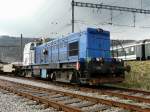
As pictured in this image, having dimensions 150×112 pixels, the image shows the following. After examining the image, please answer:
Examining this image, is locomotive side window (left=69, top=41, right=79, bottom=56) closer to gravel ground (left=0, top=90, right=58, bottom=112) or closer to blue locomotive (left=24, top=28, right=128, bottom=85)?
blue locomotive (left=24, top=28, right=128, bottom=85)

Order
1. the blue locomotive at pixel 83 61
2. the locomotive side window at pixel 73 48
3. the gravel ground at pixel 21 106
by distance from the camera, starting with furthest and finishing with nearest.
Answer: the locomotive side window at pixel 73 48 → the blue locomotive at pixel 83 61 → the gravel ground at pixel 21 106

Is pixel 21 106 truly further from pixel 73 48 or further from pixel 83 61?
pixel 73 48

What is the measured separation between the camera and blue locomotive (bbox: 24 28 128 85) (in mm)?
15250

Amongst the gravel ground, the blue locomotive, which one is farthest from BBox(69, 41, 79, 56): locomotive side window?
the gravel ground

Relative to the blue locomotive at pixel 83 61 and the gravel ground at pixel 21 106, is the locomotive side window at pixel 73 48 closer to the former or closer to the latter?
the blue locomotive at pixel 83 61

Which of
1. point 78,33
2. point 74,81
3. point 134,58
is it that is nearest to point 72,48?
point 78,33

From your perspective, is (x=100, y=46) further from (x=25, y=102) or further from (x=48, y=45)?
(x=25, y=102)

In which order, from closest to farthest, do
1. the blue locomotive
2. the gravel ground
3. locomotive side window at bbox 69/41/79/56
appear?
the gravel ground, the blue locomotive, locomotive side window at bbox 69/41/79/56

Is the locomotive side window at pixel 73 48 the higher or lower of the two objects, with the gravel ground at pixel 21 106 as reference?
higher

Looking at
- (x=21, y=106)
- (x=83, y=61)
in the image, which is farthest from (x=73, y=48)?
(x=21, y=106)

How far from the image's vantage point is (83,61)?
51.1 feet

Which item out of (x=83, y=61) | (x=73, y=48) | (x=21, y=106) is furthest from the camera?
(x=73, y=48)

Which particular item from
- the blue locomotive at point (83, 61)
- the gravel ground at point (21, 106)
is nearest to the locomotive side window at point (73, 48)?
the blue locomotive at point (83, 61)

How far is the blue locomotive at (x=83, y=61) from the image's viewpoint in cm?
1525
